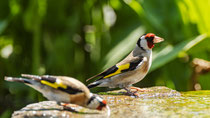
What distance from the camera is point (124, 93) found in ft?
13.2

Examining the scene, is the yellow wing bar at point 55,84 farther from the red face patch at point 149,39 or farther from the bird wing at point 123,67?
the red face patch at point 149,39

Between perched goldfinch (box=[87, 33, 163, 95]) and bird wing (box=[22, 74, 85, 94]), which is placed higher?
perched goldfinch (box=[87, 33, 163, 95])

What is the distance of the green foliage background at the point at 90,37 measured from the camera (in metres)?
5.86

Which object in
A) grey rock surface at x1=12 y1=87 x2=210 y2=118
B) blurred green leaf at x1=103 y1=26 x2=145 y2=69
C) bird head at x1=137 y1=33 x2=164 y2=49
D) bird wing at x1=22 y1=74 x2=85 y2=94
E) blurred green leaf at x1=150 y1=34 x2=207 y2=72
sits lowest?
grey rock surface at x1=12 y1=87 x2=210 y2=118

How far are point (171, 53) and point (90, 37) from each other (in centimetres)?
185

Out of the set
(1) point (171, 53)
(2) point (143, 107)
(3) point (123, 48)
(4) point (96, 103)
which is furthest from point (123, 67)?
(3) point (123, 48)

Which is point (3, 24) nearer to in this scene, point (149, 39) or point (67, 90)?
point (149, 39)

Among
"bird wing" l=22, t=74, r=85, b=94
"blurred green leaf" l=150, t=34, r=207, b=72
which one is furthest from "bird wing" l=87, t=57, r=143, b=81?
"blurred green leaf" l=150, t=34, r=207, b=72

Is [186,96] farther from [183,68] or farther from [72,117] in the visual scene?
[183,68]

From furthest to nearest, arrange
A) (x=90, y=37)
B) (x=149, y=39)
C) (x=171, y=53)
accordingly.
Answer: (x=90, y=37) < (x=171, y=53) < (x=149, y=39)

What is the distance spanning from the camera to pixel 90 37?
22.2 ft

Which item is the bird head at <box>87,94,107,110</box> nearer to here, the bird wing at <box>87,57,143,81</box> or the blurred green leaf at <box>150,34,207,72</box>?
the bird wing at <box>87,57,143,81</box>

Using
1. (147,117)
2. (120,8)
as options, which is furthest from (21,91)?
(147,117)

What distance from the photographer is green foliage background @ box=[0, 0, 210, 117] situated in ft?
19.2
